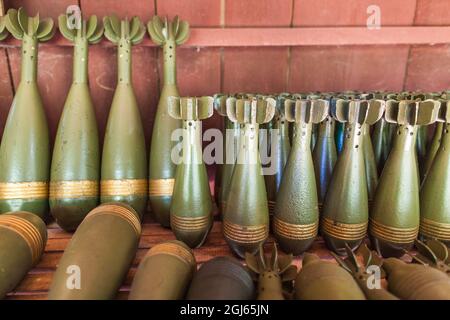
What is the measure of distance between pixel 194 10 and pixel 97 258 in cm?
65

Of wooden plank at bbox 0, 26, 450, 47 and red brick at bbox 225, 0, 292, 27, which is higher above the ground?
red brick at bbox 225, 0, 292, 27

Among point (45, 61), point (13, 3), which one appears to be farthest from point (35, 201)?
point (13, 3)

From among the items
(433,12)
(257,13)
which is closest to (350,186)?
(257,13)

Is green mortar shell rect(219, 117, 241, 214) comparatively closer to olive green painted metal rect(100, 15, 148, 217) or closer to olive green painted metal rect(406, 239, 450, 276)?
olive green painted metal rect(100, 15, 148, 217)

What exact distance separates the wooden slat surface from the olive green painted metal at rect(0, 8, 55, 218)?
9 cm

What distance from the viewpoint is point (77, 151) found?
74 centimetres

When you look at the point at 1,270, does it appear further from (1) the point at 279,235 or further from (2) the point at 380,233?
(2) the point at 380,233

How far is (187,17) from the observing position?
2.88 ft

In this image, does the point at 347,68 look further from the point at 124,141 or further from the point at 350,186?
the point at 124,141

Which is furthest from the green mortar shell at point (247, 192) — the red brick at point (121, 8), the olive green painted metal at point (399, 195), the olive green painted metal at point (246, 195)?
the red brick at point (121, 8)

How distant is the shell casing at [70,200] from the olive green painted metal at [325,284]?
0.47m

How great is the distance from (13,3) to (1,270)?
25.1 inches

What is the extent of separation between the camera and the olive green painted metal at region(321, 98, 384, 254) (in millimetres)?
625

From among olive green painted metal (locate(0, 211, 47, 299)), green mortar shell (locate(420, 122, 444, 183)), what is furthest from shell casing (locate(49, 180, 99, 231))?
green mortar shell (locate(420, 122, 444, 183))
